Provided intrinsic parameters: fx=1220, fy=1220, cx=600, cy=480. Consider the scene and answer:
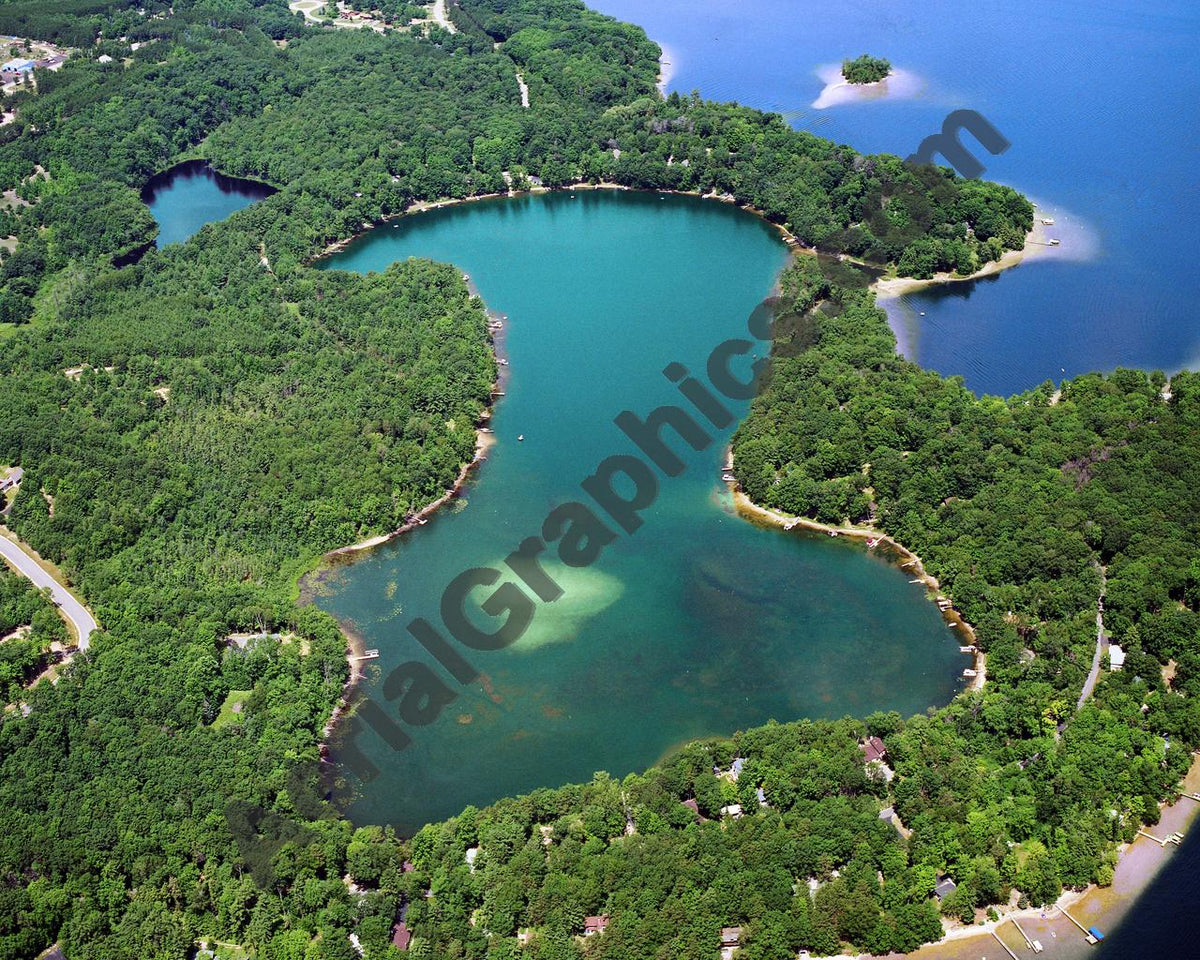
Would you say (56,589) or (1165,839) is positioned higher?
(1165,839)

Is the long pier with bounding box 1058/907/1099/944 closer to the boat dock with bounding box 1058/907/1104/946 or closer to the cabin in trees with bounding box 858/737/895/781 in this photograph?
the boat dock with bounding box 1058/907/1104/946

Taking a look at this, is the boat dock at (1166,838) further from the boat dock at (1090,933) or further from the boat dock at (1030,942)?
the boat dock at (1030,942)

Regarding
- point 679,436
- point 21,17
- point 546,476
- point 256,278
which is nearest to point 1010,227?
point 679,436

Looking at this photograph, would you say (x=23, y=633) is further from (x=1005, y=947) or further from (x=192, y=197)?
(x=192, y=197)

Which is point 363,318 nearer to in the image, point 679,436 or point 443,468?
point 443,468

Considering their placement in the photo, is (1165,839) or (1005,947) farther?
(1165,839)
